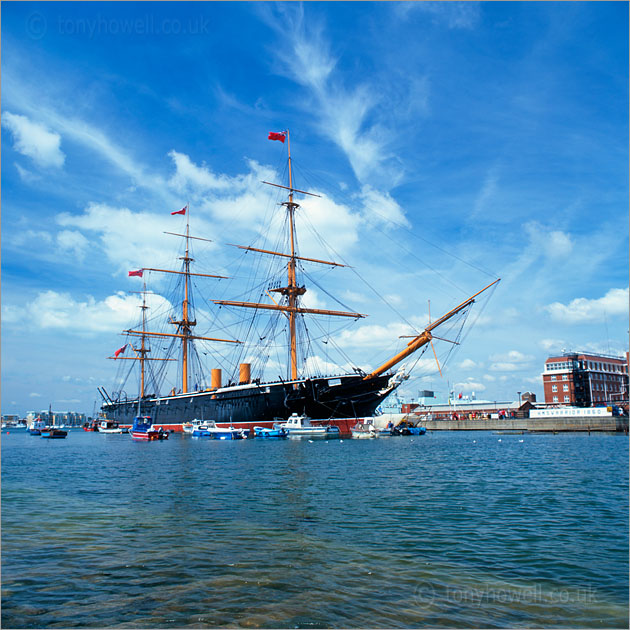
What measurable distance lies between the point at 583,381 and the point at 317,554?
11565 cm

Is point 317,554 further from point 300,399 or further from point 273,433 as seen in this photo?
point 300,399

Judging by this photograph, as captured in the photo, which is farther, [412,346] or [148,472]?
[412,346]

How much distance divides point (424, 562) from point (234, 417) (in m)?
64.4

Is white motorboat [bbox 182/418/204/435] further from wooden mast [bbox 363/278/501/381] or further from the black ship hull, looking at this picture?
wooden mast [bbox 363/278/501/381]

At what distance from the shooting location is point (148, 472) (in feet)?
102

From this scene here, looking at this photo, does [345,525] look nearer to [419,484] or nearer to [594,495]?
[419,484]

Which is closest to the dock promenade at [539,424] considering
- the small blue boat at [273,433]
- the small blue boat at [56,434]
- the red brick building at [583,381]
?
the red brick building at [583,381]

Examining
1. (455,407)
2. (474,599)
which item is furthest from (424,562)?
(455,407)

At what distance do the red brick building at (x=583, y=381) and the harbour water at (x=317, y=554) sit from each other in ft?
317

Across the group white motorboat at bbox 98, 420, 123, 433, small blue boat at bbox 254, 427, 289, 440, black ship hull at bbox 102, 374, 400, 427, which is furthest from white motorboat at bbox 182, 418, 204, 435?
white motorboat at bbox 98, 420, 123, 433

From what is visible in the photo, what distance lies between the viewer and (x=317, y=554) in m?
12.5

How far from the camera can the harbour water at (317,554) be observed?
9.15 m

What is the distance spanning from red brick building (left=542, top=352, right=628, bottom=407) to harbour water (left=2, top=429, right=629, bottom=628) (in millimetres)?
96591

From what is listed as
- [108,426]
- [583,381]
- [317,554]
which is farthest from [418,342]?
[108,426]
